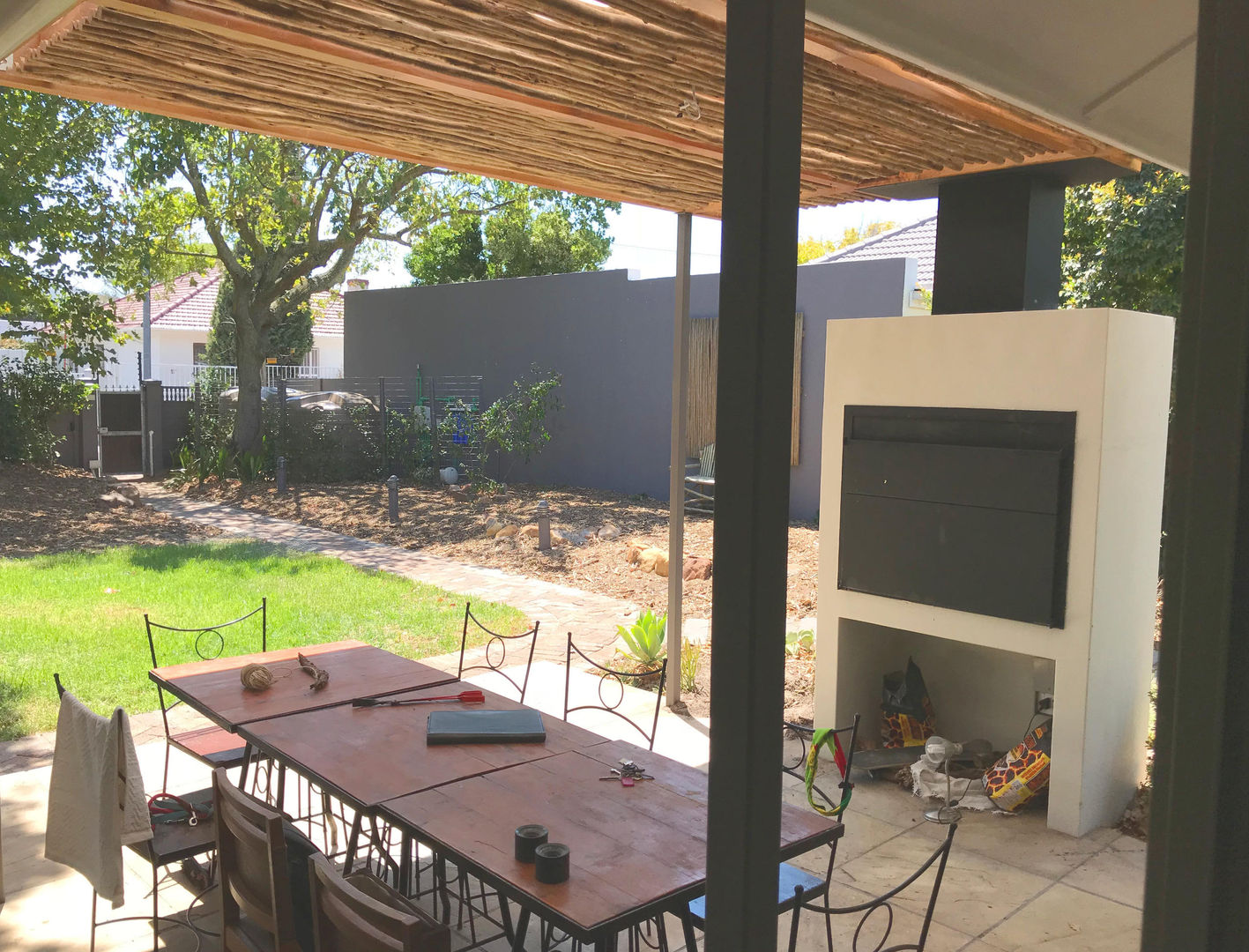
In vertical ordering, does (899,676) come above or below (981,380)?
below

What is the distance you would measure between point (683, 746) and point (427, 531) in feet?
23.5

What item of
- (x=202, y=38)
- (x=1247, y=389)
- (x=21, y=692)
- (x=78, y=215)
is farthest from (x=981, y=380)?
(x=78, y=215)

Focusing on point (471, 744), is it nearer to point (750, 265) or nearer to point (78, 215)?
point (750, 265)

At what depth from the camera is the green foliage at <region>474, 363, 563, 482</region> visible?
14.5 metres

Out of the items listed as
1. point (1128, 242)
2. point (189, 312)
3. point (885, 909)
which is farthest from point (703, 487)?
point (189, 312)

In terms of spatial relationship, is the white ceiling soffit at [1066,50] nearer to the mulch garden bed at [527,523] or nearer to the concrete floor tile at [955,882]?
the concrete floor tile at [955,882]

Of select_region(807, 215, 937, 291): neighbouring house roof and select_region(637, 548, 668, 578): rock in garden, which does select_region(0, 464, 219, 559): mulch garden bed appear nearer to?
select_region(637, 548, 668, 578): rock in garden

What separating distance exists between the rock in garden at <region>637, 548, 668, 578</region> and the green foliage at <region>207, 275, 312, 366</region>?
1530 centimetres

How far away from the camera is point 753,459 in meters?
1.07

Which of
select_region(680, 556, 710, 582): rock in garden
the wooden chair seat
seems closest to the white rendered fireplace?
the wooden chair seat

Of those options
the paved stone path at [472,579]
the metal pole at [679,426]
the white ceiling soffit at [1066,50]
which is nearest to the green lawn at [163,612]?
the paved stone path at [472,579]

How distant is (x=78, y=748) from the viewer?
3051 millimetres

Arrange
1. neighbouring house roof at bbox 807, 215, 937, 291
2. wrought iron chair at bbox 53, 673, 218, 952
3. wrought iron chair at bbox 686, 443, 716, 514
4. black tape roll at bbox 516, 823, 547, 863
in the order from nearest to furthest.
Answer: black tape roll at bbox 516, 823, 547, 863 → wrought iron chair at bbox 53, 673, 218, 952 → wrought iron chair at bbox 686, 443, 716, 514 → neighbouring house roof at bbox 807, 215, 937, 291

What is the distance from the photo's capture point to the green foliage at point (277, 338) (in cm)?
2372
